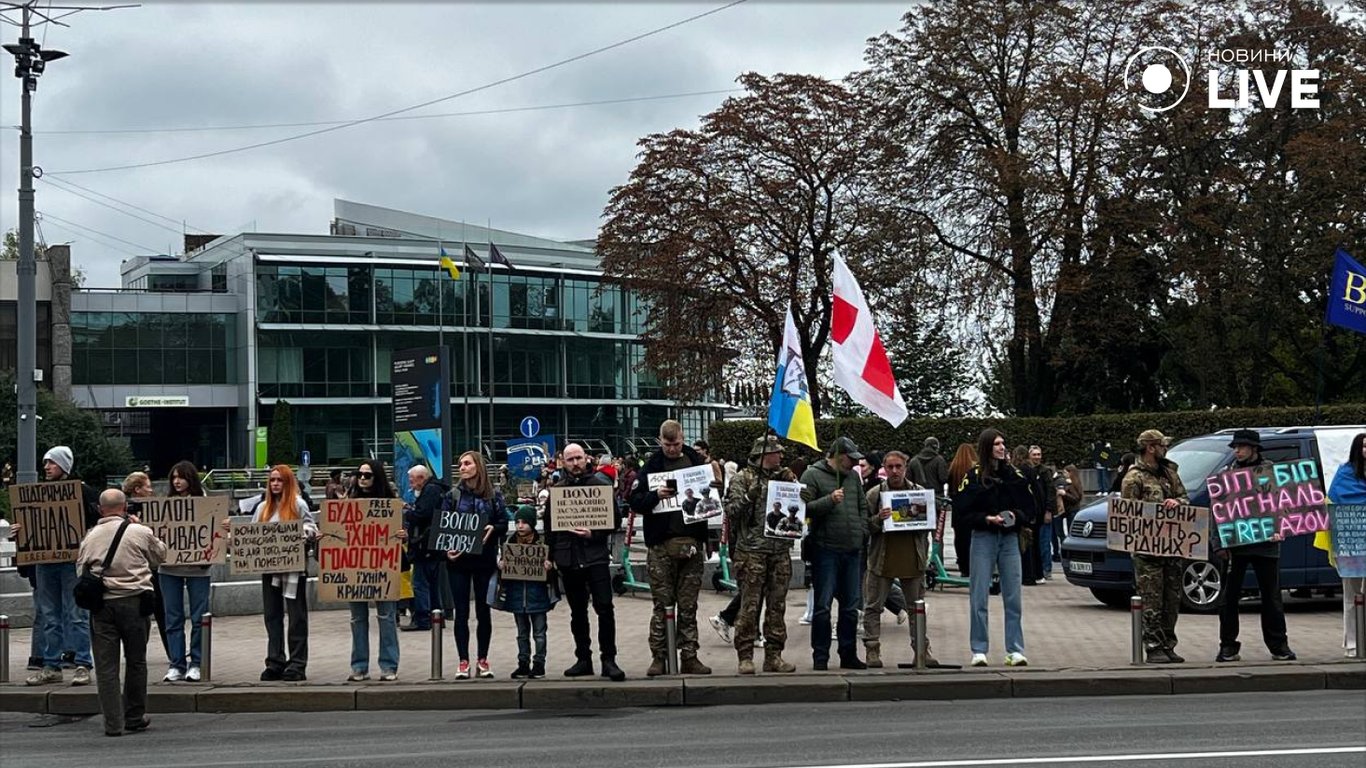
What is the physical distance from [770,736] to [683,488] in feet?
8.65

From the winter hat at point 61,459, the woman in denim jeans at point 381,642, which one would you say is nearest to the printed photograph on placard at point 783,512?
the woman in denim jeans at point 381,642

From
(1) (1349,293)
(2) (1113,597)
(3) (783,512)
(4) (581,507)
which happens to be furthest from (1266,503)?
(1) (1349,293)

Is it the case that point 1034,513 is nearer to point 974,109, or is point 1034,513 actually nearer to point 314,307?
point 974,109

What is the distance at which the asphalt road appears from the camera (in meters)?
Result: 8.95

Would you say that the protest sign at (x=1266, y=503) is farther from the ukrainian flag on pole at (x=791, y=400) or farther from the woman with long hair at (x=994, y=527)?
the ukrainian flag on pole at (x=791, y=400)

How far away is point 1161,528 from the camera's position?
41.7 feet

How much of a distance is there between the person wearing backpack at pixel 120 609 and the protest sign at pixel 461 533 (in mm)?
2398

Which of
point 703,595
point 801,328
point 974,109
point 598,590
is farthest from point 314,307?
point 598,590

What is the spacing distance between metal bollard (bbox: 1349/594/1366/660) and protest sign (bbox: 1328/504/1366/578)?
1.33 feet

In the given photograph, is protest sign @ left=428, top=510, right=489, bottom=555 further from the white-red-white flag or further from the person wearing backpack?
the white-red-white flag

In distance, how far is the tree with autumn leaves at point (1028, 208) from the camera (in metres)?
42.1

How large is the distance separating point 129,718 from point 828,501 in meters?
5.62

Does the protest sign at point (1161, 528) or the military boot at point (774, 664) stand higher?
the protest sign at point (1161, 528)

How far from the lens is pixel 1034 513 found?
12602 millimetres
